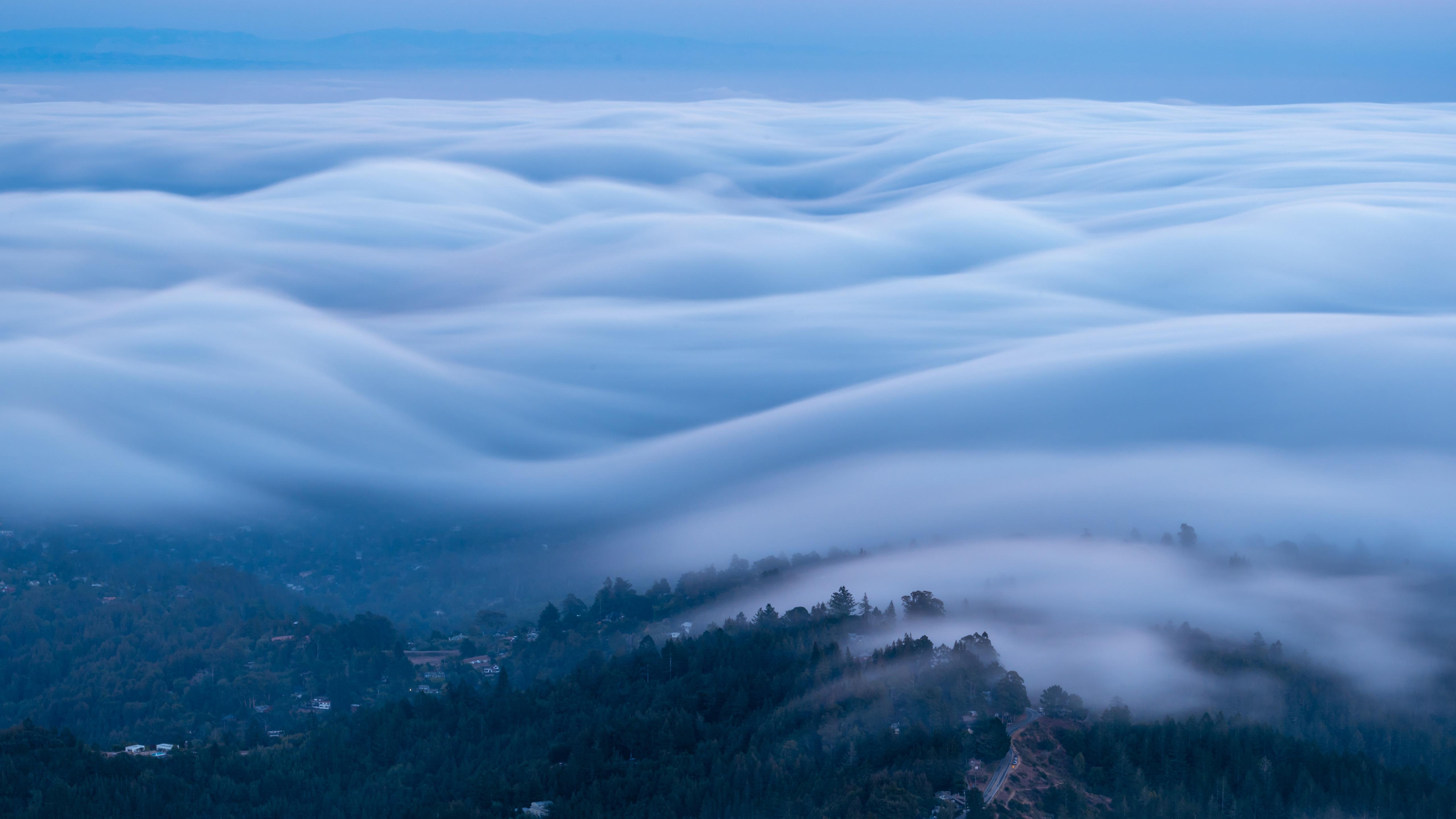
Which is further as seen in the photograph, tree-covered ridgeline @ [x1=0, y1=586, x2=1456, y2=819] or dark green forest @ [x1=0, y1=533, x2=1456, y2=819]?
dark green forest @ [x1=0, y1=533, x2=1456, y2=819]

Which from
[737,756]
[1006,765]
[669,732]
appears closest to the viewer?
[1006,765]

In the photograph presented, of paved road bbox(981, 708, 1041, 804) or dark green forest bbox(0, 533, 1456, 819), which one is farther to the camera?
dark green forest bbox(0, 533, 1456, 819)

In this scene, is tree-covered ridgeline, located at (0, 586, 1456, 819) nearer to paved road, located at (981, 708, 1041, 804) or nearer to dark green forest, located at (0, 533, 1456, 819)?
dark green forest, located at (0, 533, 1456, 819)

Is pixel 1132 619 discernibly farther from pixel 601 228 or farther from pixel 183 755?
pixel 601 228

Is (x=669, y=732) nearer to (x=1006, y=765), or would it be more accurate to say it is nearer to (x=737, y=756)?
(x=737, y=756)

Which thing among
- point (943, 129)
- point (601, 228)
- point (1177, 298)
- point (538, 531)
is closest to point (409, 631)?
point (538, 531)

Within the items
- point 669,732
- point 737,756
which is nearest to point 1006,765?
point 737,756

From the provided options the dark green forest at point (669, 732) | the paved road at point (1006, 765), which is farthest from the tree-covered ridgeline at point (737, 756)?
the paved road at point (1006, 765)

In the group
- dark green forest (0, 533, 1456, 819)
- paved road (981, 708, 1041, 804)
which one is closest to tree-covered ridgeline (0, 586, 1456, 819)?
dark green forest (0, 533, 1456, 819)
